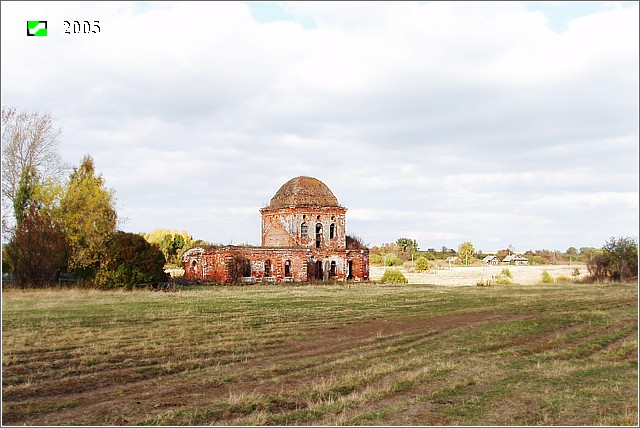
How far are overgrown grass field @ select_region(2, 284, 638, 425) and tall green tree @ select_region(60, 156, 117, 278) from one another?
33.7 feet

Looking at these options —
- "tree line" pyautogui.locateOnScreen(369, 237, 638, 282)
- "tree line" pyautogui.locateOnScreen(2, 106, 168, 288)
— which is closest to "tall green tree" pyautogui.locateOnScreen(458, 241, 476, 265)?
"tree line" pyautogui.locateOnScreen(369, 237, 638, 282)

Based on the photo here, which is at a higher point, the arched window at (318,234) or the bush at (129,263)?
the arched window at (318,234)

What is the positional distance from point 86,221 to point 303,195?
19.4 meters

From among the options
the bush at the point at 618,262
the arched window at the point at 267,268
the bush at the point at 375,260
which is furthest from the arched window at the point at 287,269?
the bush at the point at 375,260

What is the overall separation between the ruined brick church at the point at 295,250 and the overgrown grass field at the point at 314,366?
20.8 metres

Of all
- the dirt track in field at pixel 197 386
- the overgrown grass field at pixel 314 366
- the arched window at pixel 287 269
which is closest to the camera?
the dirt track in field at pixel 197 386

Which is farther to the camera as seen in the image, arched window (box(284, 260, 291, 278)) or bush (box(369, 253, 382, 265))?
bush (box(369, 253, 382, 265))

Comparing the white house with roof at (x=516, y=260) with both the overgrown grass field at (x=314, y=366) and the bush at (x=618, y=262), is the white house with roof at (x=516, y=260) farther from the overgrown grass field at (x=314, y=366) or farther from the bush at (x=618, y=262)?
the overgrown grass field at (x=314, y=366)

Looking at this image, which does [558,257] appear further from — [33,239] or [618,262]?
[33,239]

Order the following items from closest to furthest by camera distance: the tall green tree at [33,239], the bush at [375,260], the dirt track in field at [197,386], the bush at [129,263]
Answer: the dirt track in field at [197,386]
the tall green tree at [33,239]
the bush at [129,263]
the bush at [375,260]

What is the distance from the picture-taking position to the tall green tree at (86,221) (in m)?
34.1

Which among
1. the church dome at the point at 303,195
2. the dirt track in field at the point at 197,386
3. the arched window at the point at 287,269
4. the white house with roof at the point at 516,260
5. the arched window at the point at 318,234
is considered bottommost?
the dirt track in field at the point at 197,386

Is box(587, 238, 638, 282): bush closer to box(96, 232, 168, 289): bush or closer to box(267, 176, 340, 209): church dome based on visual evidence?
box(267, 176, 340, 209): church dome

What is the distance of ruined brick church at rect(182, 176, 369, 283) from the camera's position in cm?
4478
